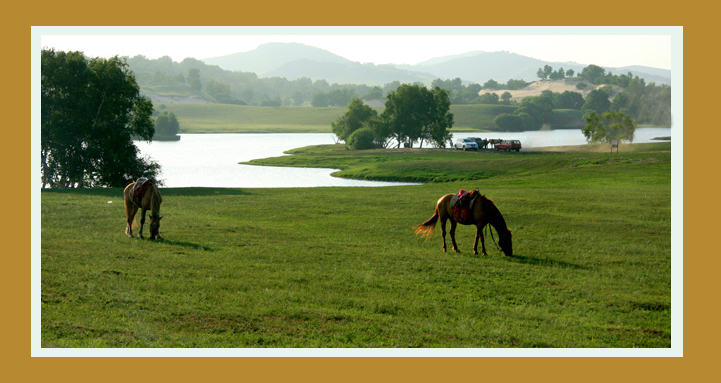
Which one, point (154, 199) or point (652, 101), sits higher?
point (652, 101)

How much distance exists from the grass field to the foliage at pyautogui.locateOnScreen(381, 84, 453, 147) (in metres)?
73.2

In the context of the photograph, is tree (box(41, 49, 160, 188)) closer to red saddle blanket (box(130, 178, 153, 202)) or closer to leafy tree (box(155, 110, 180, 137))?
red saddle blanket (box(130, 178, 153, 202))

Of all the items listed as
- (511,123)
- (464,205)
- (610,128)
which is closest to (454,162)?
(610,128)

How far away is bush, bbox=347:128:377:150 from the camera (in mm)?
103688

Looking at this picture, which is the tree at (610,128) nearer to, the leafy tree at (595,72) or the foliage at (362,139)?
the leafy tree at (595,72)

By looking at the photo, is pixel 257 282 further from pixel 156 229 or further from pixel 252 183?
pixel 252 183

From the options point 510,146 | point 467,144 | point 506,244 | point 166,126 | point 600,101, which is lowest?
point 506,244

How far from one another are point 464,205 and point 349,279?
15.8 feet

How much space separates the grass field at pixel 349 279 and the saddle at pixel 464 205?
1242 millimetres

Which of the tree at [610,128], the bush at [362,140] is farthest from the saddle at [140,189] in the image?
the bush at [362,140]

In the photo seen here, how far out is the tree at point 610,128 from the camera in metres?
70.8

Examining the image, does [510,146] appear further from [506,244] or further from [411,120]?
[506,244]

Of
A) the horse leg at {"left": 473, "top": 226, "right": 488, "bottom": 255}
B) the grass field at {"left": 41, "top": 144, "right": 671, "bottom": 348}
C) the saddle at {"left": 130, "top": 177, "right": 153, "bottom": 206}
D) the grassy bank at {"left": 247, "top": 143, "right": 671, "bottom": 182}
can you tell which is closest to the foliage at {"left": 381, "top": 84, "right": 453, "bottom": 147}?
the grassy bank at {"left": 247, "top": 143, "right": 671, "bottom": 182}

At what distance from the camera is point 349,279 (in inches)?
596
